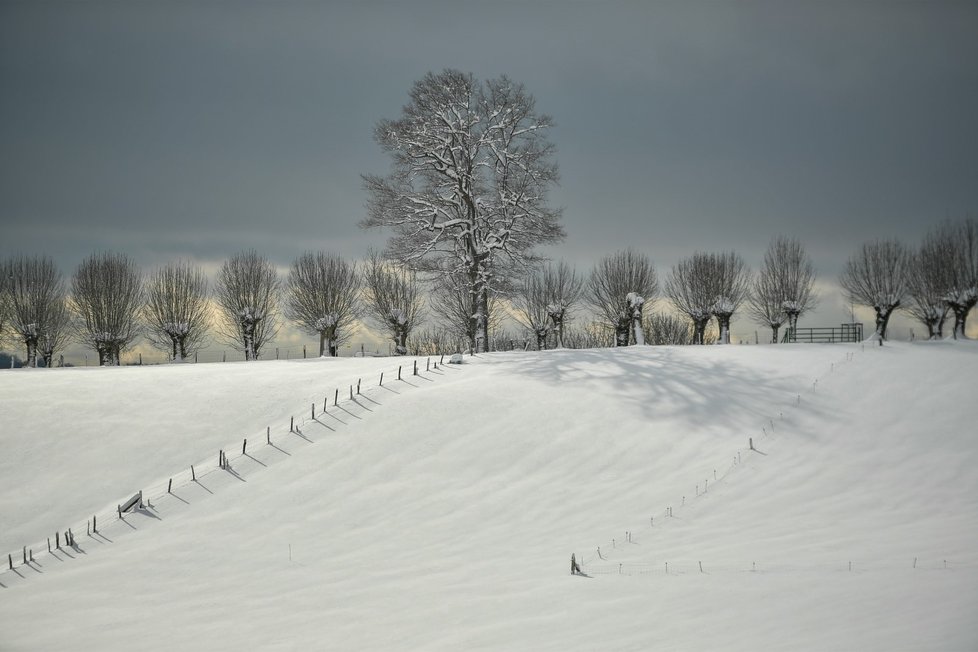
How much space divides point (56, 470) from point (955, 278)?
6480cm

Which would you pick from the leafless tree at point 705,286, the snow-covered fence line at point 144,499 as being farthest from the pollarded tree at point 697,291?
the snow-covered fence line at point 144,499

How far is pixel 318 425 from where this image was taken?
29.5m

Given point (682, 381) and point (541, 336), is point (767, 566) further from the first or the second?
point (541, 336)

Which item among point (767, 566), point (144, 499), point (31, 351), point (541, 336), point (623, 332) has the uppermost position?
point (623, 332)

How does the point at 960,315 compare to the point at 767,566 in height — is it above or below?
above

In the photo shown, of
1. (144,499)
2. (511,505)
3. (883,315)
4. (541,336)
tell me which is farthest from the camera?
(541,336)

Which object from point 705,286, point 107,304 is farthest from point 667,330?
point 107,304

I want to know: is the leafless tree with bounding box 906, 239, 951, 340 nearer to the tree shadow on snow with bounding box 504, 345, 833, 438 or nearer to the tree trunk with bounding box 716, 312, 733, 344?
the tree trunk with bounding box 716, 312, 733, 344

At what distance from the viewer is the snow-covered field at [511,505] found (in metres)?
16.1

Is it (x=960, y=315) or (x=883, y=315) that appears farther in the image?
(x=883, y=315)

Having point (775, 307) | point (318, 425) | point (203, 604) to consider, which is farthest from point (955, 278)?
point (203, 604)

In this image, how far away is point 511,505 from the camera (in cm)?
2345

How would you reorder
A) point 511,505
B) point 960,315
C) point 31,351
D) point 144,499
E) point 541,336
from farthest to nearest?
1. point 541,336
2. point 31,351
3. point 960,315
4. point 144,499
5. point 511,505

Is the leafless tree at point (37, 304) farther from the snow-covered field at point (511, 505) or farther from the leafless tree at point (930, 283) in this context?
the leafless tree at point (930, 283)
